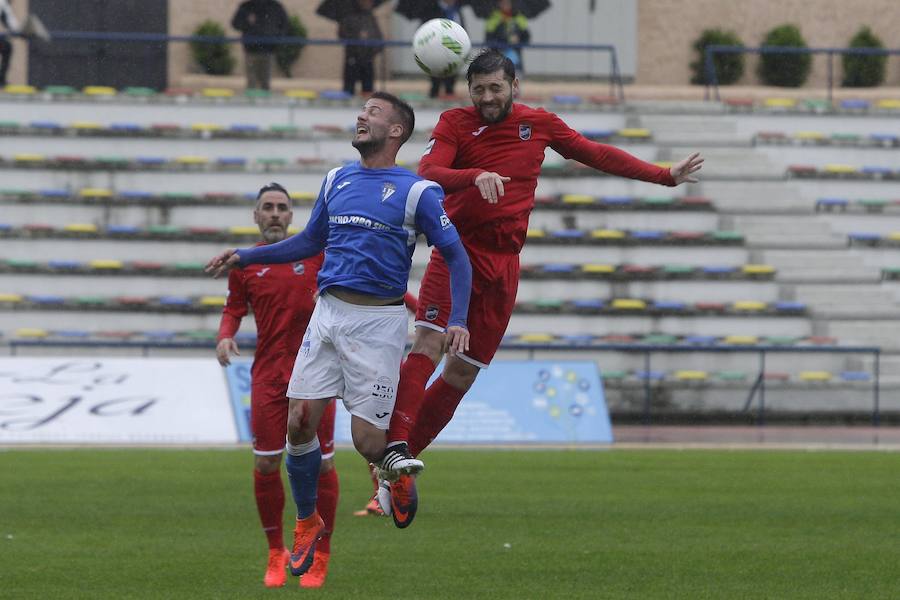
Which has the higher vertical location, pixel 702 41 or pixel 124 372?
pixel 702 41

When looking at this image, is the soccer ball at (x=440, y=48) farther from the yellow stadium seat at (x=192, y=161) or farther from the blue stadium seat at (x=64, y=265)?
the yellow stadium seat at (x=192, y=161)

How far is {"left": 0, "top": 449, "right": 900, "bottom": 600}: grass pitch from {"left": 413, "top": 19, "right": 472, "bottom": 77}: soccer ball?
3024 millimetres

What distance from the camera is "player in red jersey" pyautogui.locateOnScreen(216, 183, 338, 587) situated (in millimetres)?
9773

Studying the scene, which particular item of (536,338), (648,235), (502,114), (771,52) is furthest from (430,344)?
(771,52)

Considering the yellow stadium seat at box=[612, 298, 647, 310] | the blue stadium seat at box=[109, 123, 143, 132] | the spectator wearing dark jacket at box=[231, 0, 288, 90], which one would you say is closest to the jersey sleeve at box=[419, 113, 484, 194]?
the yellow stadium seat at box=[612, 298, 647, 310]

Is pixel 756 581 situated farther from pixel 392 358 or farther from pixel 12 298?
pixel 12 298

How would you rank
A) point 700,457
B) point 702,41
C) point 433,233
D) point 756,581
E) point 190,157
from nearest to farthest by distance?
point 433,233
point 756,581
point 700,457
point 190,157
point 702,41

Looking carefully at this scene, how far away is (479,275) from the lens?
9578mm

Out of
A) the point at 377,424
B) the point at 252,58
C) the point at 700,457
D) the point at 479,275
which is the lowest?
the point at 700,457

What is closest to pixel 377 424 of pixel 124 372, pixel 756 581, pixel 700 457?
pixel 756 581

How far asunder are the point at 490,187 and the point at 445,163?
38.8 inches

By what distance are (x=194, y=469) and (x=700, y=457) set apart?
5.70m

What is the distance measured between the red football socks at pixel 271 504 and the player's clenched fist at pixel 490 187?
Result: 2593 millimetres

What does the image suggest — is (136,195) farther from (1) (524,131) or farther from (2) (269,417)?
(1) (524,131)
